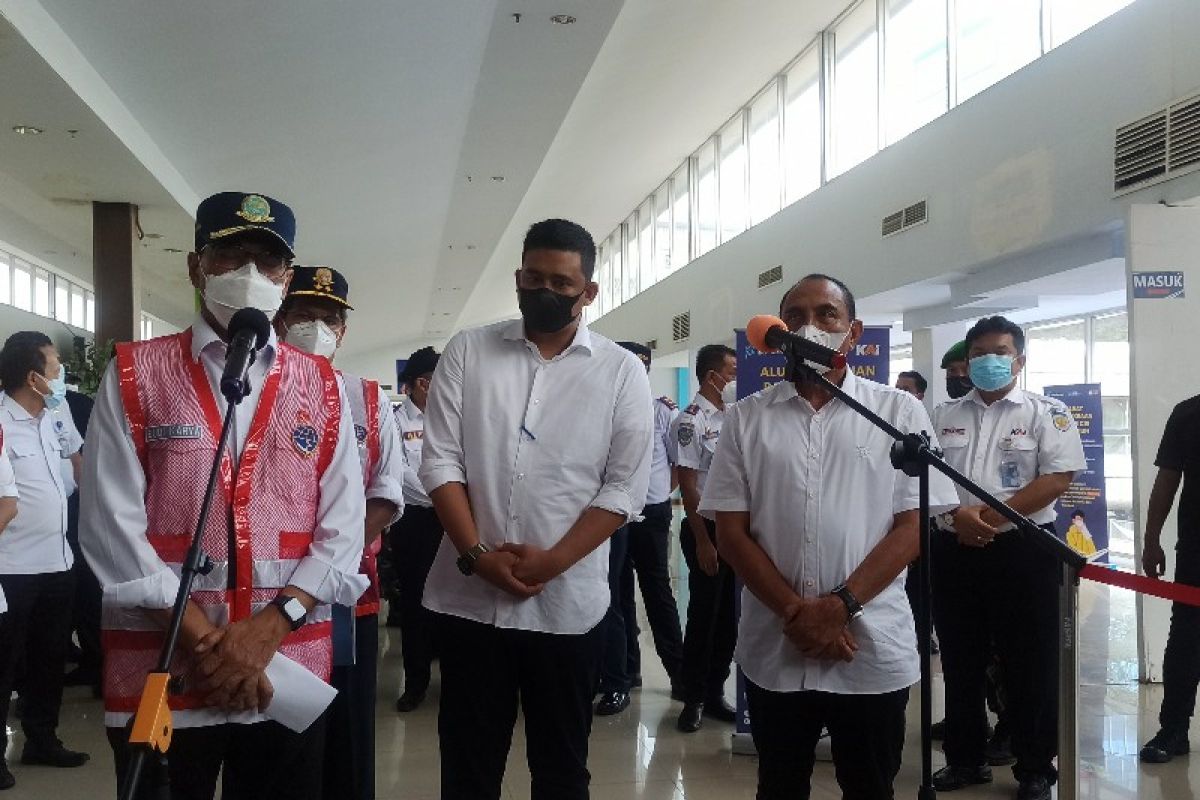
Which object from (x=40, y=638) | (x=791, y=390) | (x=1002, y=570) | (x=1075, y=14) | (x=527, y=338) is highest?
(x=1075, y=14)

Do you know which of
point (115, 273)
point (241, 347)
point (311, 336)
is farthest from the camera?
point (115, 273)

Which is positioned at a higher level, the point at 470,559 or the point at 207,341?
the point at 207,341

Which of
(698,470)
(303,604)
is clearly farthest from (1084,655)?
(303,604)

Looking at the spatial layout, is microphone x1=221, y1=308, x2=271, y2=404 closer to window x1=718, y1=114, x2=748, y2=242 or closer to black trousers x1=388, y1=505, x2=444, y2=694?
black trousers x1=388, y1=505, x2=444, y2=694

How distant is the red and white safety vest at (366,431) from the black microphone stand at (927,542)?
1144mm

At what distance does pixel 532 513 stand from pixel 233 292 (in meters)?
0.78

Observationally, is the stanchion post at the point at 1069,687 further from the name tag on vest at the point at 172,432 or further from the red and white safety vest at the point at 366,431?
the red and white safety vest at the point at 366,431

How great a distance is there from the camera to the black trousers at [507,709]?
215 centimetres

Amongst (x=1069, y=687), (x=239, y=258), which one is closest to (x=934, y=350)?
(x=1069, y=687)

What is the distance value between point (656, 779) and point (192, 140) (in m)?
6.19

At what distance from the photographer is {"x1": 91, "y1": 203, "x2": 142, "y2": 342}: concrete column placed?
840cm

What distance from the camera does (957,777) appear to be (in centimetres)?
350

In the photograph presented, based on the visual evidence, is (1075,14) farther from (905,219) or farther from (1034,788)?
(1034,788)

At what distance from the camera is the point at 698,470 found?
14.7 ft
